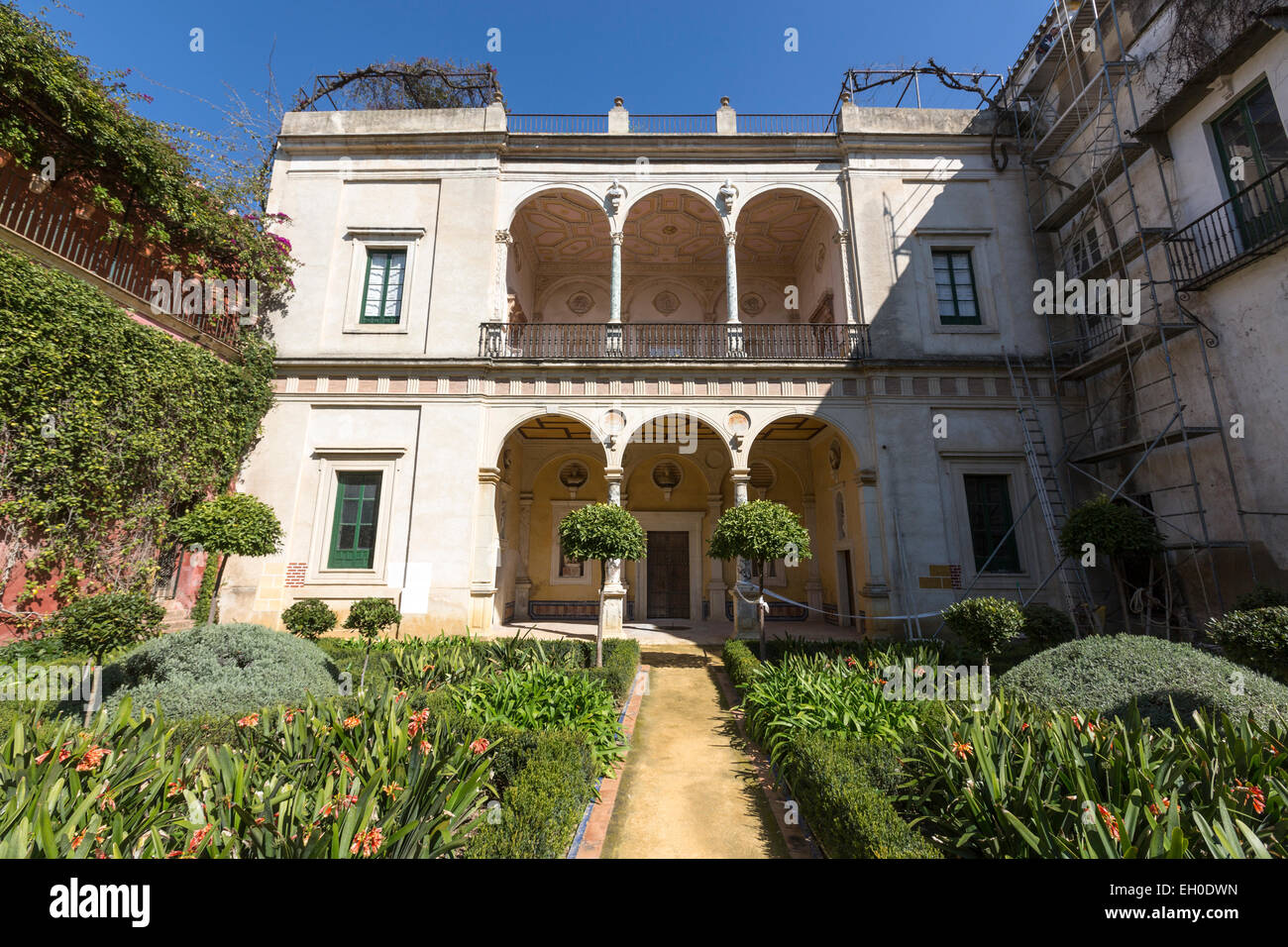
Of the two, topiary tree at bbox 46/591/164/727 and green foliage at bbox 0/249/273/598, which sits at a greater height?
green foliage at bbox 0/249/273/598

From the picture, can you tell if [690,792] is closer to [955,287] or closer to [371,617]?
[371,617]

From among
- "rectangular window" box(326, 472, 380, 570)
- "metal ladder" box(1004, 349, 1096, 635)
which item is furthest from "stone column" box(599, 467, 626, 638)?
"metal ladder" box(1004, 349, 1096, 635)

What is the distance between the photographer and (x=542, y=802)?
10.7ft

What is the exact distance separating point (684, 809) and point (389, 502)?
32.8ft

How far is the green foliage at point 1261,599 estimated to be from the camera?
7000 mm

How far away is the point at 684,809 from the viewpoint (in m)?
4.34

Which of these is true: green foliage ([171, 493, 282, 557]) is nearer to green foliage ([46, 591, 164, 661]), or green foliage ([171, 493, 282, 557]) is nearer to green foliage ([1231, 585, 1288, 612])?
green foliage ([46, 591, 164, 661])

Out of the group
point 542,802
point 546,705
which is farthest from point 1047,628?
point 542,802

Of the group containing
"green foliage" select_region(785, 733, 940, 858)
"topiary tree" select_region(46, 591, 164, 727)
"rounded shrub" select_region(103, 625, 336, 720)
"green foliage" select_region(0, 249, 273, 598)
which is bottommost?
"green foliage" select_region(785, 733, 940, 858)

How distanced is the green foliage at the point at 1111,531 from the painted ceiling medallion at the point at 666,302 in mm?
12136

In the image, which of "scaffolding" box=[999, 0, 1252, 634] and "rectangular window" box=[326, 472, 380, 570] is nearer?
"scaffolding" box=[999, 0, 1252, 634]

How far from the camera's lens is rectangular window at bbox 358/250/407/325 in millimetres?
13172

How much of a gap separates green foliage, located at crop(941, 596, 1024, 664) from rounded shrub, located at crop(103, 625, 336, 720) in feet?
27.1

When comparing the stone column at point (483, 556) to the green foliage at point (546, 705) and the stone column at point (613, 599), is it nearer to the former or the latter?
the stone column at point (613, 599)
